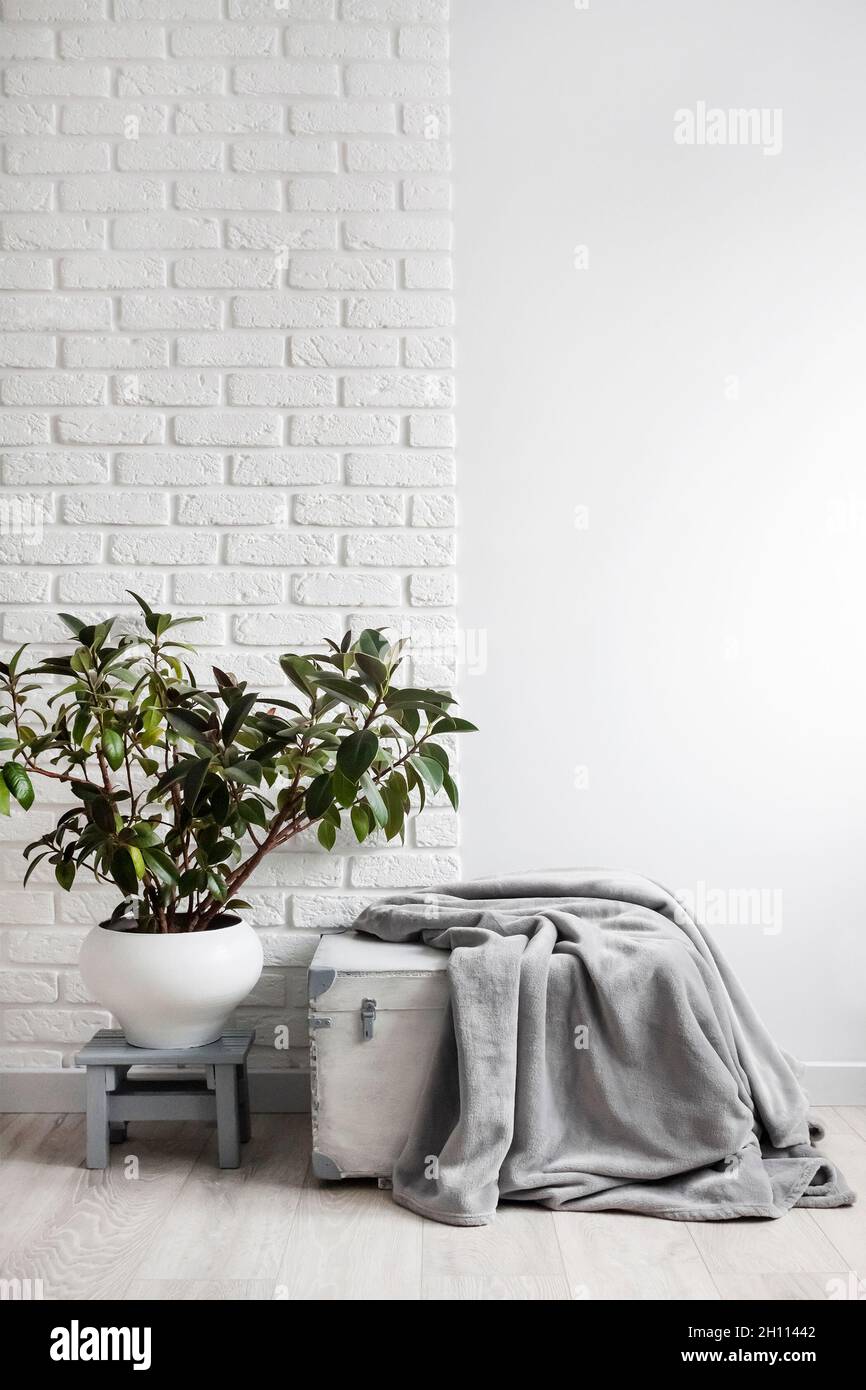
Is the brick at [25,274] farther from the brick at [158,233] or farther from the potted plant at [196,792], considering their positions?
the potted plant at [196,792]

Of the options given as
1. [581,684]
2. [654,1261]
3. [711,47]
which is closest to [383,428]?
[581,684]

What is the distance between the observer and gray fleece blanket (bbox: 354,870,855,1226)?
74.7 inches

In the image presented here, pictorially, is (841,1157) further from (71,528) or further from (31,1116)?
(71,528)

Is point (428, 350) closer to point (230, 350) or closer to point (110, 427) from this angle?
point (230, 350)

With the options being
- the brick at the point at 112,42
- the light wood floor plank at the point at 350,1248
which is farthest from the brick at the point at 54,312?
the light wood floor plank at the point at 350,1248

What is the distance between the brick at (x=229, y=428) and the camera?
244 cm

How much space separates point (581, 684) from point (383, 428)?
28.0 inches

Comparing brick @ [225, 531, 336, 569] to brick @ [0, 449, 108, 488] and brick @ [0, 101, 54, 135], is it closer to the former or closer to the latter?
brick @ [0, 449, 108, 488]

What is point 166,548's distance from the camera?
2.44m

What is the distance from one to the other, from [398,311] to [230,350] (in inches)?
14.8

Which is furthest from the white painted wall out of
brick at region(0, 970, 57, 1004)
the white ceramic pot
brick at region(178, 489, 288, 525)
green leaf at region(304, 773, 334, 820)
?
brick at region(0, 970, 57, 1004)

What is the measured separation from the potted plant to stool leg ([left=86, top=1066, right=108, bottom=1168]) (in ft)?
0.31

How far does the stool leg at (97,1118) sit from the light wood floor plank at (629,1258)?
849mm

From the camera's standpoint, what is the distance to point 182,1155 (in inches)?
85.6
